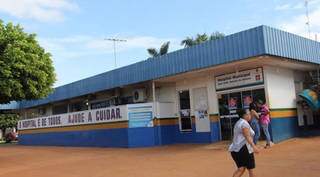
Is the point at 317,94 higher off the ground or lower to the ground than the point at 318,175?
higher

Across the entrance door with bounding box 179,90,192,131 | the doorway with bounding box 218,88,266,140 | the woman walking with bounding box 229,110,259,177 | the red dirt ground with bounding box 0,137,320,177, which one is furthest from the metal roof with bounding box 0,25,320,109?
the woman walking with bounding box 229,110,259,177

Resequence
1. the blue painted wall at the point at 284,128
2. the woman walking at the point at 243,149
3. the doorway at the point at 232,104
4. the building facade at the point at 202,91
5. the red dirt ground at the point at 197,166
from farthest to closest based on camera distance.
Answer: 1. the doorway at the point at 232,104
2. the blue painted wall at the point at 284,128
3. the building facade at the point at 202,91
4. the red dirt ground at the point at 197,166
5. the woman walking at the point at 243,149

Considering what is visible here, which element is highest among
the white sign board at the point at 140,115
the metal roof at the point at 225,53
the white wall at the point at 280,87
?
the metal roof at the point at 225,53

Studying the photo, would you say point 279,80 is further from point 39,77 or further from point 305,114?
point 39,77

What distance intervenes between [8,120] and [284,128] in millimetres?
37181

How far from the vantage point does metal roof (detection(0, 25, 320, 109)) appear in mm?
15586

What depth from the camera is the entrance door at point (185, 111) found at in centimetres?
2105

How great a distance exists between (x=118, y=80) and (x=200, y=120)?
5.65m

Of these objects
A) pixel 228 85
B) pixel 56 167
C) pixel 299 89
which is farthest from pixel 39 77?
pixel 299 89

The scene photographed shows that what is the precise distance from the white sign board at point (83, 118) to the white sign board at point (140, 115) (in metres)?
0.30

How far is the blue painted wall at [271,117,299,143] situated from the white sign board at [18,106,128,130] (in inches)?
292

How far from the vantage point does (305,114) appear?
19.4m

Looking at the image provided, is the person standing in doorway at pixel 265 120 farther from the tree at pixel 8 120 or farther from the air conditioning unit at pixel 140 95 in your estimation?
the tree at pixel 8 120

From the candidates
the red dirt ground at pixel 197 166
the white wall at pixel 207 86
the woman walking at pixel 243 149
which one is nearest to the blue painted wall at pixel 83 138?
the white wall at pixel 207 86
